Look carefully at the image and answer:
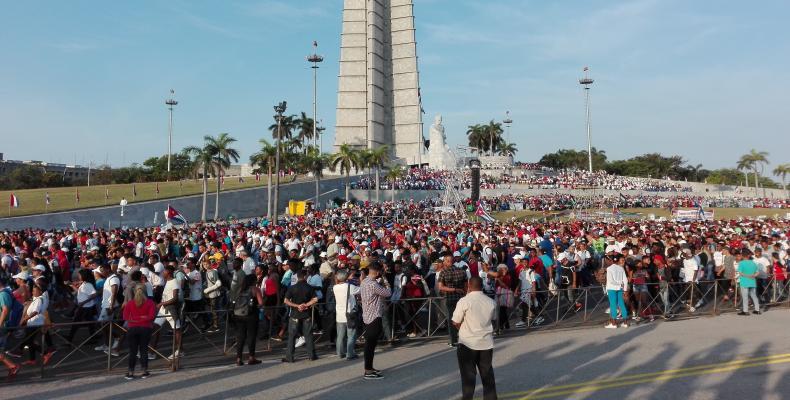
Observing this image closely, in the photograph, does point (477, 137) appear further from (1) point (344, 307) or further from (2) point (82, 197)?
(1) point (344, 307)

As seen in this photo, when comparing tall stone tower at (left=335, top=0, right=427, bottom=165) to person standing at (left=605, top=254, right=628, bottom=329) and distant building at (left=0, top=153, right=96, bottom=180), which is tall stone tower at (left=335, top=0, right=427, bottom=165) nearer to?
distant building at (left=0, top=153, right=96, bottom=180)

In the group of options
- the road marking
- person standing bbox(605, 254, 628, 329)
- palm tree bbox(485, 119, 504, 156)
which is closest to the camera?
the road marking

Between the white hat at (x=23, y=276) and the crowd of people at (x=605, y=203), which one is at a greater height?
the crowd of people at (x=605, y=203)

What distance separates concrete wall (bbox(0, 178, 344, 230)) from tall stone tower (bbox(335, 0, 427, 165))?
30.4 metres

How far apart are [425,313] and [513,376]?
10.7 feet

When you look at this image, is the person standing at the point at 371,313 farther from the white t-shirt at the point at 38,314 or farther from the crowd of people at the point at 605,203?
the crowd of people at the point at 605,203

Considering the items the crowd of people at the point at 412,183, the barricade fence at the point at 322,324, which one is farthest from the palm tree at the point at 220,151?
the barricade fence at the point at 322,324

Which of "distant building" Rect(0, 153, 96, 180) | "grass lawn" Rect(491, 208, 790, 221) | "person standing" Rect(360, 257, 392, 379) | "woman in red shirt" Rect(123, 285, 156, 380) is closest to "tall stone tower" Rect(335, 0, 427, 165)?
"grass lawn" Rect(491, 208, 790, 221)

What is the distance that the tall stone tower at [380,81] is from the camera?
9575 cm

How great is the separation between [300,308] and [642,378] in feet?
16.2

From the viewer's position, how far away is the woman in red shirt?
8.05m

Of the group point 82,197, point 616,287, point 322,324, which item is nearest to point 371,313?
point 322,324

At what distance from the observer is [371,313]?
839cm

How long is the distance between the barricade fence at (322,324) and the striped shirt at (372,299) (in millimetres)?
1235
